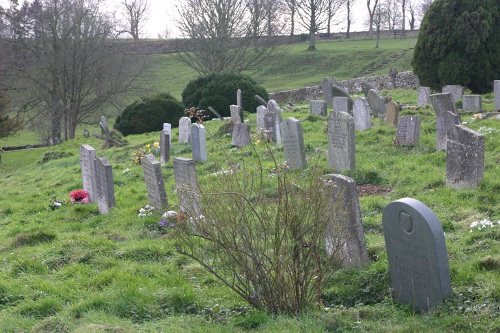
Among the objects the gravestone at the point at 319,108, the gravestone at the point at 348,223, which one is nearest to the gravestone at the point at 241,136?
the gravestone at the point at 319,108

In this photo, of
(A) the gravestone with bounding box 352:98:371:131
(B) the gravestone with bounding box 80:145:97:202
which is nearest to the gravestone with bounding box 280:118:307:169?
(B) the gravestone with bounding box 80:145:97:202

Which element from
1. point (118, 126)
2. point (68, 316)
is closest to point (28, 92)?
point (118, 126)

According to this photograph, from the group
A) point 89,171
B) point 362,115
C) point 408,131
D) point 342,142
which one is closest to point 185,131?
point 362,115

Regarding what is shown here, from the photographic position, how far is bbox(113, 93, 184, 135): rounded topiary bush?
2673 centimetres

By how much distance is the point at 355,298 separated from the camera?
6.20m

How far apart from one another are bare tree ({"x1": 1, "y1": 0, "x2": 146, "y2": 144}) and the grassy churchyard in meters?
22.6

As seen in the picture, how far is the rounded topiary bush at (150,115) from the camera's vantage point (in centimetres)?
2673

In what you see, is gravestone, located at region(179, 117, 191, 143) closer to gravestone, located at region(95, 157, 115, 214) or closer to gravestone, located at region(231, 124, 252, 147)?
gravestone, located at region(231, 124, 252, 147)

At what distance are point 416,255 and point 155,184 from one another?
5388mm

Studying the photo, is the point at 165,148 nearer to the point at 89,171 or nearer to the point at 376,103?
the point at 89,171

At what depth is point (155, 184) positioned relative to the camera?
A: 10266mm

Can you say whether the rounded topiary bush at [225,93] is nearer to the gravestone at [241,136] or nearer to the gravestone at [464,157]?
the gravestone at [241,136]

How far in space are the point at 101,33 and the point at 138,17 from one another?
1060 inches

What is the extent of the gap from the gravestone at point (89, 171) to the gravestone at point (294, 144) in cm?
358
